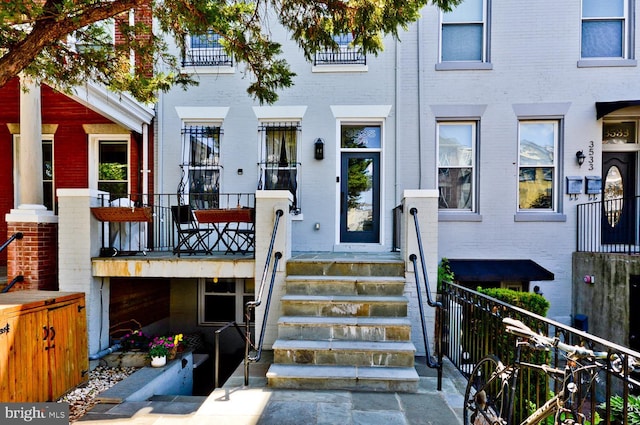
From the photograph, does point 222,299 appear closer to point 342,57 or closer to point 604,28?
point 342,57

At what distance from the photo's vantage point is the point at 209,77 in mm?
6969

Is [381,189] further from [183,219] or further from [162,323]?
[162,323]

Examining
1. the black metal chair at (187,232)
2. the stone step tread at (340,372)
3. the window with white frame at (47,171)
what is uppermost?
the window with white frame at (47,171)

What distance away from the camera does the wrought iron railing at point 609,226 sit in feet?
20.6

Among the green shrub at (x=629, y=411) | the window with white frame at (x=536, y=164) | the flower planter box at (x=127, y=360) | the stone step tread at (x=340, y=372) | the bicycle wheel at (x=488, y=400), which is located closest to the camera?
the bicycle wheel at (x=488, y=400)

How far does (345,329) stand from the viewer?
165 inches

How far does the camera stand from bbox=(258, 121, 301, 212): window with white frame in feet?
22.9

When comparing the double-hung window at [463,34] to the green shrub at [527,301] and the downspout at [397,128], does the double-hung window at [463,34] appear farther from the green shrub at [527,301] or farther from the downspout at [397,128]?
the green shrub at [527,301]

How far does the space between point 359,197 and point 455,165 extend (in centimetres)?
195

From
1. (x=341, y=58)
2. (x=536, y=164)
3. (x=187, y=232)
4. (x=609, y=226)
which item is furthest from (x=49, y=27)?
(x=609, y=226)

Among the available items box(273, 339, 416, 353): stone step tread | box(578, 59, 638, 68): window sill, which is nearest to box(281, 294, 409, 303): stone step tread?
box(273, 339, 416, 353): stone step tread

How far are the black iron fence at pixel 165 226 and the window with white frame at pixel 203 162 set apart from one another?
13cm

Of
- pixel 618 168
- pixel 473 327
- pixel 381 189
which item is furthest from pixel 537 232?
pixel 473 327

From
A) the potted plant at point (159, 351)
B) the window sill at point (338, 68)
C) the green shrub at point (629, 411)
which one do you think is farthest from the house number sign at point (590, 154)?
the potted plant at point (159, 351)
